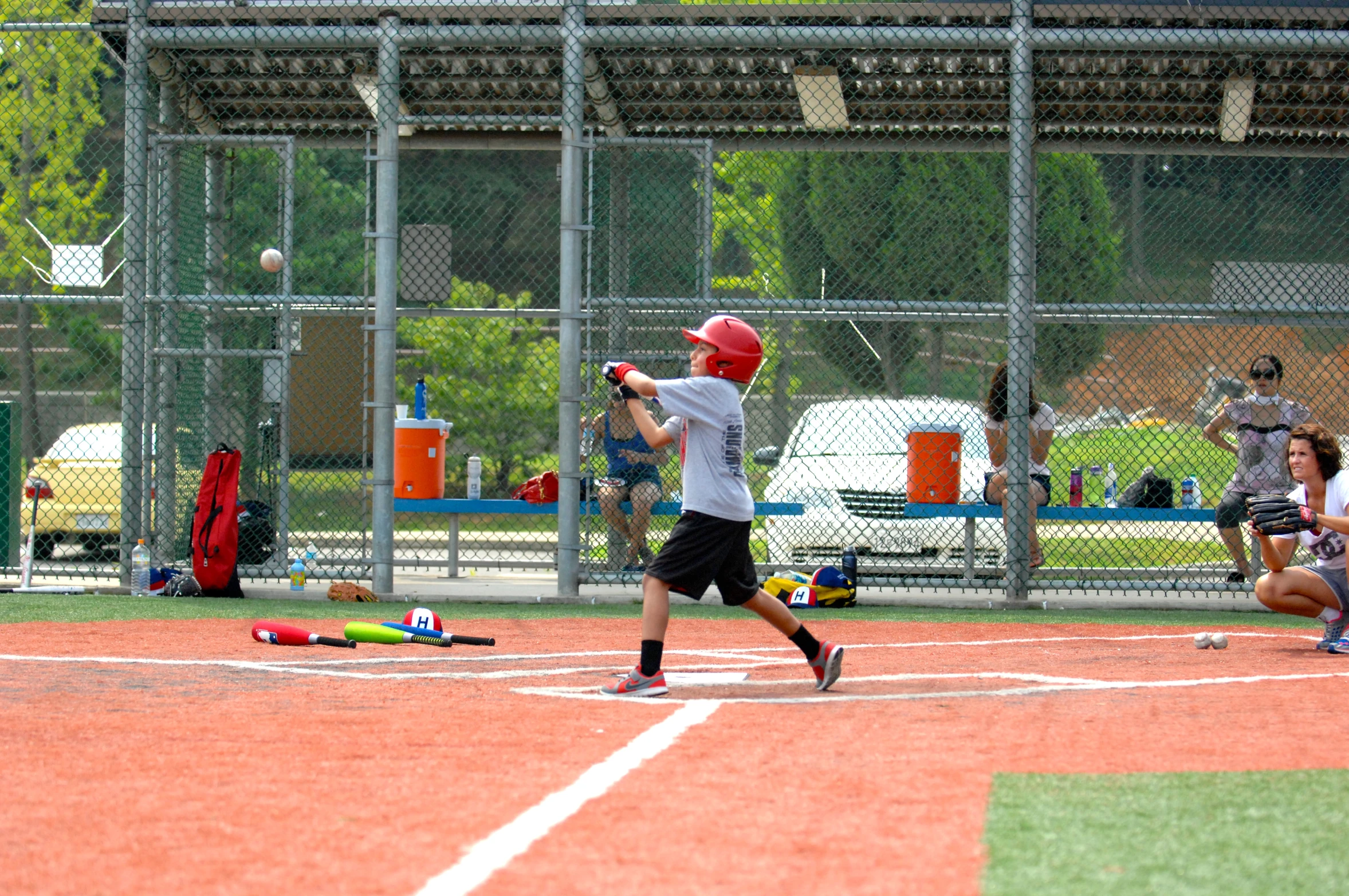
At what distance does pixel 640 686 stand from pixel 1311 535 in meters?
3.76

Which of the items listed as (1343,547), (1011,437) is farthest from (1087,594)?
(1343,547)

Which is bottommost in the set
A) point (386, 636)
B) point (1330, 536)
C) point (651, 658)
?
point (386, 636)

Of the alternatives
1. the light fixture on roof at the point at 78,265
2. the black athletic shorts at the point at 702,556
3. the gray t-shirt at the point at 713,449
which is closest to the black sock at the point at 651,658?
the black athletic shorts at the point at 702,556

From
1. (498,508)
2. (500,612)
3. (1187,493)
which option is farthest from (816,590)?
(1187,493)

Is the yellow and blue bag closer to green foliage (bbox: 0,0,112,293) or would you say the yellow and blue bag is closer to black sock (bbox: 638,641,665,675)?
black sock (bbox: 638,641,665,675)

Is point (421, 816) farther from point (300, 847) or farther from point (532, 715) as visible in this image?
point (532, 715)

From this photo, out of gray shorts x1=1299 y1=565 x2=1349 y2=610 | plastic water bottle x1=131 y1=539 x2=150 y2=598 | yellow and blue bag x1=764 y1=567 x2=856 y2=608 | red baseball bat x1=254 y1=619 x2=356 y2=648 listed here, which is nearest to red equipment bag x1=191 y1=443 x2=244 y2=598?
plastic water bottle x1=131 y1=539 x2=150 y2=598

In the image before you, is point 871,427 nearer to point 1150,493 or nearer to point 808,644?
point 1150,493

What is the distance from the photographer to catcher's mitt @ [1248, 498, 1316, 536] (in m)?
6.97

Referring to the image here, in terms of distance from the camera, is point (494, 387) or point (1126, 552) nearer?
point (1126, 552)

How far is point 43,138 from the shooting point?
1568 centimetres

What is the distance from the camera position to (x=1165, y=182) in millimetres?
18000

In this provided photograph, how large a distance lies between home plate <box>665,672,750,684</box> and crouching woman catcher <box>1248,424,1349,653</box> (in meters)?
2.77

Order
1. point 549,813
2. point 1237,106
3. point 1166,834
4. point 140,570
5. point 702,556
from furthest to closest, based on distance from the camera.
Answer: point 1237,106 < point 140,570 < point 702,556 < point 549,813 < point 1166,834
